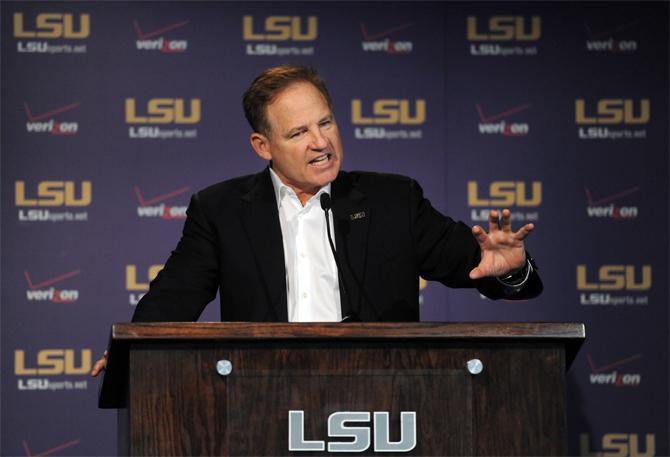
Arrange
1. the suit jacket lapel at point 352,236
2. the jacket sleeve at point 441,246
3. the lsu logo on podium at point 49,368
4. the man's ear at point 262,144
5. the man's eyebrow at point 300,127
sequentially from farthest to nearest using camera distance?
1. the lsu logo on podium at point 49,368
2. the man's ear at point 262,144
3. the man's eyebrow at point 300,127
4. the jacket sleeve at point 441,246
5. the suit jacket lapel at point 352,236

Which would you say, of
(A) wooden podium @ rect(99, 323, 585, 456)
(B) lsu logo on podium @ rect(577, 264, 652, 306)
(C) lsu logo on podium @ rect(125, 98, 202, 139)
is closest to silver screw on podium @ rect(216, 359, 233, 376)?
(A) wooden podium @ rect(99, 323, 585, 456)

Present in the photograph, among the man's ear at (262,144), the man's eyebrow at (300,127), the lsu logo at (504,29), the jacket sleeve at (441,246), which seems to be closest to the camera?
the jacket sleeve at (441,246)

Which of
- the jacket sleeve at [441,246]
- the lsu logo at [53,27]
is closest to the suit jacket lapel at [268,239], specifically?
the jacket sleeve at [441,246]

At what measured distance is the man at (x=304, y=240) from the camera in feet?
9.55

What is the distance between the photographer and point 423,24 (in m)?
4.96

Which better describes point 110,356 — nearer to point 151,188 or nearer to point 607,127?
point 151,188

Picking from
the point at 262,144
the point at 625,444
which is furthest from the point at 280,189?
the point at 625,444

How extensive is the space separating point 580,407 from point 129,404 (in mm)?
3199

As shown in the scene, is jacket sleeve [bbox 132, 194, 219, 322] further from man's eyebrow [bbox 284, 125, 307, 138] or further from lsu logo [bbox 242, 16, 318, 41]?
lsu logo [bbox 242, 16, 318, 41]

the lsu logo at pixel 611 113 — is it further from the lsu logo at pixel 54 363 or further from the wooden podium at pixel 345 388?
the wooden podium at pixel 345 388

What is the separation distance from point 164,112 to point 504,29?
5.09 ft

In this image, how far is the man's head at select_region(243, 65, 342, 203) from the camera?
3049mm

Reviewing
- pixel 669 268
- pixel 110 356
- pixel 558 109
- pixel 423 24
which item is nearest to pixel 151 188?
pixel 423 24

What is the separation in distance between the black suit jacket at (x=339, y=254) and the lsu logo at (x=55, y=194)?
1835mm
